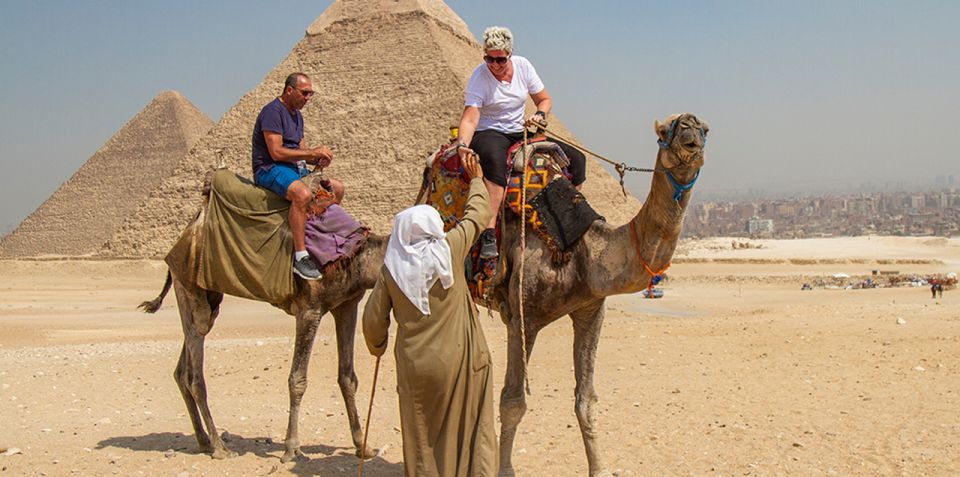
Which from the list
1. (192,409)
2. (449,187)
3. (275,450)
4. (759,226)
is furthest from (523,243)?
(759,226)

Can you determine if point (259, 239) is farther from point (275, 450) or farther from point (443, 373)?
point (443, 373)

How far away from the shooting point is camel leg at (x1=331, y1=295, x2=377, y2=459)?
5.59 metres

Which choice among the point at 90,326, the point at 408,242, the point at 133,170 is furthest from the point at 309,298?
the point at 133,170

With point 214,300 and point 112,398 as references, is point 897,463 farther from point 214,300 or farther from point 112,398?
point 112,398

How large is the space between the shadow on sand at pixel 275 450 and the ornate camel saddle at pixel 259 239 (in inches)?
35.2

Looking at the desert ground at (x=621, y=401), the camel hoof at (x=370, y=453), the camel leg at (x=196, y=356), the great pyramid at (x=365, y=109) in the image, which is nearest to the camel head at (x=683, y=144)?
the desert ground at (x=621, y=401)

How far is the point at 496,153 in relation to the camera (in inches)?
189

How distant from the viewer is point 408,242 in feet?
12.7

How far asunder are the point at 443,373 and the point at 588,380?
1.02 meters

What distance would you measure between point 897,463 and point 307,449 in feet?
10.4

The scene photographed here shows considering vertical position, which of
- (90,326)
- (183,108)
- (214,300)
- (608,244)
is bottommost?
(90,326)

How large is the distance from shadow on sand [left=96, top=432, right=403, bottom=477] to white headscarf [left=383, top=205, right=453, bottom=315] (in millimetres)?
1770

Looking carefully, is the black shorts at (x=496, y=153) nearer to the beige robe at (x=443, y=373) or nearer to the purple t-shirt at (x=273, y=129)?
the beige robe at (x=443, y=373)

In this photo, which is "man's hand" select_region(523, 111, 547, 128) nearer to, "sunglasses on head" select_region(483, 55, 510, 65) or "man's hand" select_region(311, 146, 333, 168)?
"sunglasses on head" select_region(483, 55, 510, 65)
